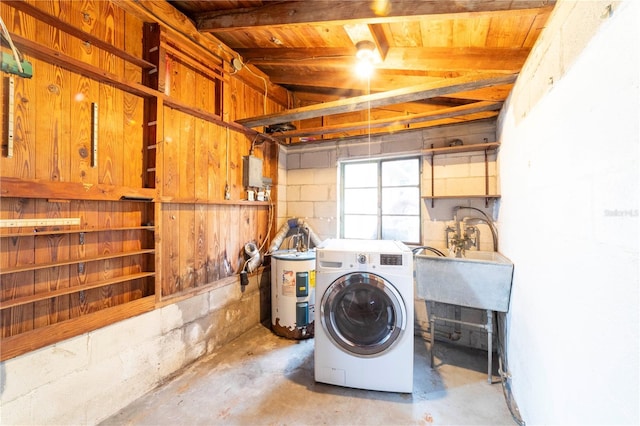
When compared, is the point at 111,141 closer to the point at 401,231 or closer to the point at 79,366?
the point at 79,366

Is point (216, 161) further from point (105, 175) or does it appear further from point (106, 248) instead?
point (106, 248)

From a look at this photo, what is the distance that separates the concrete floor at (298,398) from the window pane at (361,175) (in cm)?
192

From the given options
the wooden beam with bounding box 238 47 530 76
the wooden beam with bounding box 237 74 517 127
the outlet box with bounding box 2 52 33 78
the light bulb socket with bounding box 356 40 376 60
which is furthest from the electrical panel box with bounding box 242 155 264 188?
the outlet box with bounding box 2 52 33 78

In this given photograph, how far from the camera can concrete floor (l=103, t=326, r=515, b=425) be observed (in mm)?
1686

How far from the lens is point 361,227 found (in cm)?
331

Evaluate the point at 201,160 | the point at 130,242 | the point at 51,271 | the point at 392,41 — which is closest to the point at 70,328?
the point at 51,271

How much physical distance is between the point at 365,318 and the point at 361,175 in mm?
1829

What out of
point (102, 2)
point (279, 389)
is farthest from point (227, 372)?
point (102, 2)

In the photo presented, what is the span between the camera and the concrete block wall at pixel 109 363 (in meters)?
1.36

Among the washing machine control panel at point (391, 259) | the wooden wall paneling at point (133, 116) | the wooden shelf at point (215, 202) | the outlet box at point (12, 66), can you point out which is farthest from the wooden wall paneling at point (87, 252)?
the washing machine control panel at point (391, 259)

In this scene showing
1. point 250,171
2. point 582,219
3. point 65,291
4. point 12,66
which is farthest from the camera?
point 250,171

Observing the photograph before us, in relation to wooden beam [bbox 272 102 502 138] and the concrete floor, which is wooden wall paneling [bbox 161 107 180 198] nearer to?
wooden beam [bbox 272 102 502 138]

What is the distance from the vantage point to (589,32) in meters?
0.92

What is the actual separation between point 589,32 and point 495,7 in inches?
25.4
